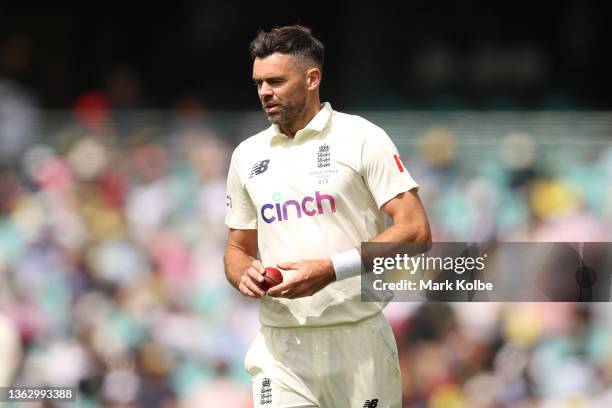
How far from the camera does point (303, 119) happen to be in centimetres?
378

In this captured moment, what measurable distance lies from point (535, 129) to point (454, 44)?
1950mm

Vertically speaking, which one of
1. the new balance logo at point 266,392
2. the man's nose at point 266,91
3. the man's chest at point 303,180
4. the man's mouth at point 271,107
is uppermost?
the man's nose at point 266,91

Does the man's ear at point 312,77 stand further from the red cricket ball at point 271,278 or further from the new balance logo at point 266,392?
the new balance logo at point 266,392

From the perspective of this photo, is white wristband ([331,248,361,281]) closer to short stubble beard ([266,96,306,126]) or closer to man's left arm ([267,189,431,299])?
man's left arm ([267,189,431,299])

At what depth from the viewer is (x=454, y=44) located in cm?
873

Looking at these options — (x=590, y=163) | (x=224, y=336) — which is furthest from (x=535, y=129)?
(x=224, y=336)

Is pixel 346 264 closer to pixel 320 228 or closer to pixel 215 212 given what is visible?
pixel 320 228

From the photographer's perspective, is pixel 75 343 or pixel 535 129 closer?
pixel 75 343

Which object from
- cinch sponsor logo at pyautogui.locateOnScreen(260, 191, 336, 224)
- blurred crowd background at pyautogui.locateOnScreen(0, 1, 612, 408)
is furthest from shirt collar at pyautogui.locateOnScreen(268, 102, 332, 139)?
blurred crowd background at pyautogui.locateOnScreen(0, 1, 612, 408)

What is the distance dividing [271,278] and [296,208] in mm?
346

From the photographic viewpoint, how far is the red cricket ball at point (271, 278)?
3.42 metres

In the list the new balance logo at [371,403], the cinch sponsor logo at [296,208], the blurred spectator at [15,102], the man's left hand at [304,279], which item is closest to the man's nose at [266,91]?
the cinch sponsor logo at [296,208]

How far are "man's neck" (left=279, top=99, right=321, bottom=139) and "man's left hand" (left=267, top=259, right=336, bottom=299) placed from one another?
55cm

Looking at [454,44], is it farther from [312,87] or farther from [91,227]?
[312,87]
